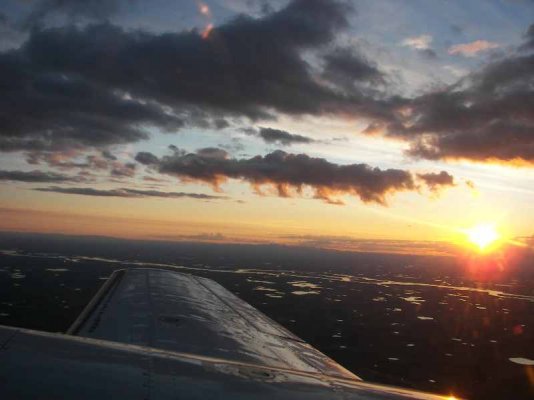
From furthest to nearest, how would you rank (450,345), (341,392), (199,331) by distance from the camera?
(450,345), (199,331), (341,392)

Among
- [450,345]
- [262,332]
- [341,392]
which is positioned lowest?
[450,345]

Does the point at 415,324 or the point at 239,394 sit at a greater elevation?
the point at 239,394

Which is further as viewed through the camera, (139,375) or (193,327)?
(193,327)

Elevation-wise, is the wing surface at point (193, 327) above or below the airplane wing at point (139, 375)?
below

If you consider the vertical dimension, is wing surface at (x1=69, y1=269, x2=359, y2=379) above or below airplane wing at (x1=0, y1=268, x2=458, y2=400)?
below

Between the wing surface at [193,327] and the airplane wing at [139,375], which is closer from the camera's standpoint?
the airplane wing at [139,375]

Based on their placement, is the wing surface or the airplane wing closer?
the airplane wing

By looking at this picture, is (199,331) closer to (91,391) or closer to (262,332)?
(262,332)

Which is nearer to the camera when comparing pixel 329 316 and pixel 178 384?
pixel 178 384

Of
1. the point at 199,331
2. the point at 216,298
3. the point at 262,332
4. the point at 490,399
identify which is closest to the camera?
the point at 199,331

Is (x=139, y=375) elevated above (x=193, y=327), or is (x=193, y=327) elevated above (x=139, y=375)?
(x=139, y=375)

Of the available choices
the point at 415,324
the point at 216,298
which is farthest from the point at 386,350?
the point at 216,298
